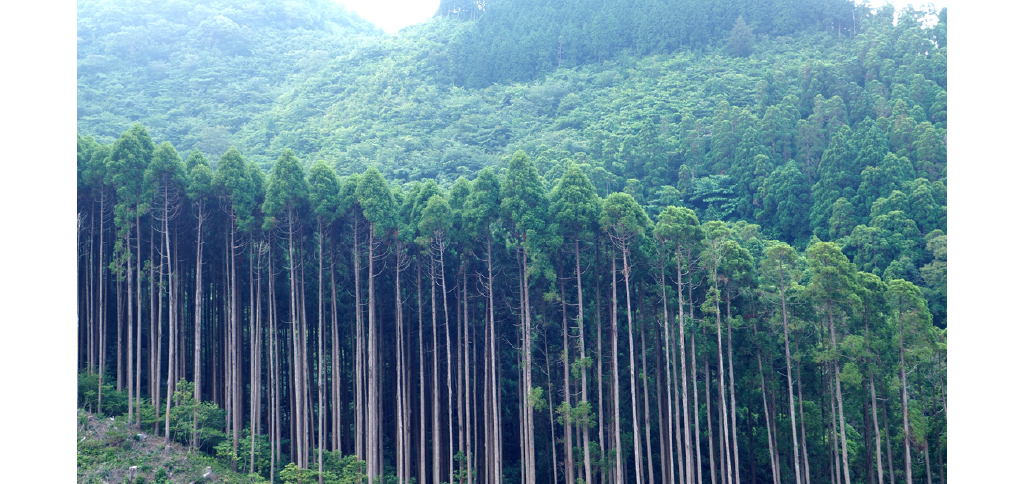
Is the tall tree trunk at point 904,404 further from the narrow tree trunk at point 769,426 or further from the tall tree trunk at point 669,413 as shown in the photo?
the tall tree trunk at point 669,413

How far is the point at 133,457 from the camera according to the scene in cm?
1642

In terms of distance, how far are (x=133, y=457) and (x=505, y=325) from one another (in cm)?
937

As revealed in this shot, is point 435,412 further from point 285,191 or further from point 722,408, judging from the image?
point 722,408

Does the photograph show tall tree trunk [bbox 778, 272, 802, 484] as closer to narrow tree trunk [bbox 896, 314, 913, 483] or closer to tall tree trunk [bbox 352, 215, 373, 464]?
narrow tree trunk [bbox 896, 314, 913, 483]

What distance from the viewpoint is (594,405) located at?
1877cm

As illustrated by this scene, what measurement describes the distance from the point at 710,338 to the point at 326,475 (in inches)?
376

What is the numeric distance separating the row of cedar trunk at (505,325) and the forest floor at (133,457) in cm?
96

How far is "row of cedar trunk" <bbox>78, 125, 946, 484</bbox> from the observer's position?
16375mm

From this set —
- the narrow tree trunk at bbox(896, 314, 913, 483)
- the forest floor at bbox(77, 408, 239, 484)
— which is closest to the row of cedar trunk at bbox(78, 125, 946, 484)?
the narrow tree trunk at bbox(896, 314, 913, 483)

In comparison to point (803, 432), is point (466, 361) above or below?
above

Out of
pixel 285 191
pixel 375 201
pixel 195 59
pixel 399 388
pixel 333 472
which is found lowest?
pixel 333 472

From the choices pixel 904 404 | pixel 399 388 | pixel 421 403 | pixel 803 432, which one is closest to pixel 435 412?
pixel 421 403

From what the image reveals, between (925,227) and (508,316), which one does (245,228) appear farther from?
(925,227)

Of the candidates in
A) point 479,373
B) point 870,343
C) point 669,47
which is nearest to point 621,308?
point 479,373
